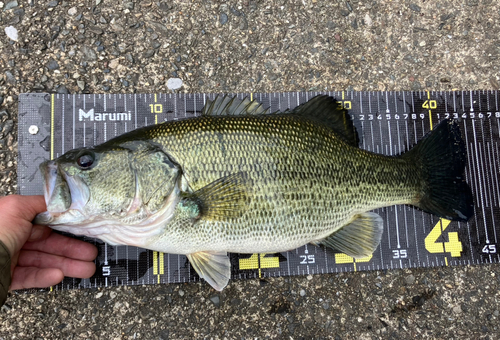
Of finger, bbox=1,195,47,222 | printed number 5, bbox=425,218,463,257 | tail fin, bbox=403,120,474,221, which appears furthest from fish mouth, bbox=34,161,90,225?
printed number 5, bbox=425,218,463,257

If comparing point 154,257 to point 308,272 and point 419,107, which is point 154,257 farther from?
point 419,107

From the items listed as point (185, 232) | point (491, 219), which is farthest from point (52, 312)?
point (491, 219)

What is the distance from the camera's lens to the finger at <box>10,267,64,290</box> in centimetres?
214

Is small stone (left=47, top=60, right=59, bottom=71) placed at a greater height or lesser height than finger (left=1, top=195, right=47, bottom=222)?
greater

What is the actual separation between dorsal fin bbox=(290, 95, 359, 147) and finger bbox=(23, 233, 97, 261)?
178cm

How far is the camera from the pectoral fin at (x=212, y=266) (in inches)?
83.9

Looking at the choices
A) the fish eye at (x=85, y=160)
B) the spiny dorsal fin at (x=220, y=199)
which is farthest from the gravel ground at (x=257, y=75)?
the fish eye at (x=85, y=160)

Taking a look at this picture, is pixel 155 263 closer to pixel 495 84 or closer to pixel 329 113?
pixel 329 113

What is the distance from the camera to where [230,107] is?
219 centimetres

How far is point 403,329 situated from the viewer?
251cm

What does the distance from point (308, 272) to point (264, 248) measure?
1.95ft

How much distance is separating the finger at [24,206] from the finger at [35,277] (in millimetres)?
398

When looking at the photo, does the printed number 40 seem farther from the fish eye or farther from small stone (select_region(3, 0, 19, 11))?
small stone (select_region(3, 0, 19, 11))

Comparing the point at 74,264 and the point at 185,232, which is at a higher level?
the point at 185,232
